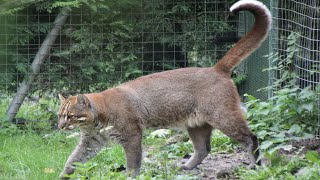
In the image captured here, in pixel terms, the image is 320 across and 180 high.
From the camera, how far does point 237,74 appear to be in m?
10.3

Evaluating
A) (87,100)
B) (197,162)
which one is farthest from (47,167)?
(197,162)

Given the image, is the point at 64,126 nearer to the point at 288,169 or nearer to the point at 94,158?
the point at 94,158

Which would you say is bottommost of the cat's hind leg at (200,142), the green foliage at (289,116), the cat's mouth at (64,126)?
the cat's hind leg at (200,142)

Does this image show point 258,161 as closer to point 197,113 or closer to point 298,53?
point 197,113

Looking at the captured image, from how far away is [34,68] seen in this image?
971cm

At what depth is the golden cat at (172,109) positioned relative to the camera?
261 inches

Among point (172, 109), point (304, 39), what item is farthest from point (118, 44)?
point (304, 39)

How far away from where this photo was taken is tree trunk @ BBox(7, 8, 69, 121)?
9633mm

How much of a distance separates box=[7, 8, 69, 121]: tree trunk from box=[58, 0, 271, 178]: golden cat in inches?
111

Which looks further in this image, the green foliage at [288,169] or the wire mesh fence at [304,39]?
the wire mesh fence at [304,39]

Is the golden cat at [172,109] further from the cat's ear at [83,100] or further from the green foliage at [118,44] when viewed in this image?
the green foliage at [118,44]

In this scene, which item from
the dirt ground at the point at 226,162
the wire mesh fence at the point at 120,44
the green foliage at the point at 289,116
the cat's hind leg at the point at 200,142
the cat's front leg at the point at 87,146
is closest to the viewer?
the green foliage at the point at 289,116

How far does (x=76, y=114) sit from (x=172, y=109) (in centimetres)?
109

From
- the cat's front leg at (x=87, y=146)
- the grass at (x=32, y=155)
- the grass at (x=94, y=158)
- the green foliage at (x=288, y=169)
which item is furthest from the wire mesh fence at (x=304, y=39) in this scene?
the grass at (x=32, y=155)
